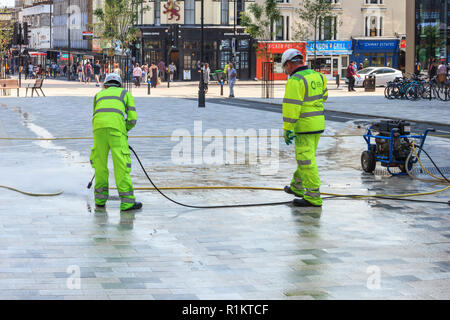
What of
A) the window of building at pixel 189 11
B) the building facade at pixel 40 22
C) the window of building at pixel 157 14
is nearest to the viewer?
the window of building at pixel 157 14

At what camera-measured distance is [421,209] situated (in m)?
9.73

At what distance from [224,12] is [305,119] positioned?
67531 mm

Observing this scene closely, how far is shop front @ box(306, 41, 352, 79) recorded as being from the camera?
75.4 m

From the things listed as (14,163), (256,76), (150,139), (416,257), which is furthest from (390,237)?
(256,76)

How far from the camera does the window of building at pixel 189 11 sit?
75000 mm

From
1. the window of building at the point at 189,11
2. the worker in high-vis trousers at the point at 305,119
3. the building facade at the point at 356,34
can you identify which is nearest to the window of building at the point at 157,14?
the window of building at the point at 189,11

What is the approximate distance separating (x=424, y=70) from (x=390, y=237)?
37.1 meters

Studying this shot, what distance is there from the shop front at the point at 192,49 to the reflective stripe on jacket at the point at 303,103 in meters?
62.8

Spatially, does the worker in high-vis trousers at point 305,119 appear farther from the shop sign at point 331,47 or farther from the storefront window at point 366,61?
the shop sign at point 331,47

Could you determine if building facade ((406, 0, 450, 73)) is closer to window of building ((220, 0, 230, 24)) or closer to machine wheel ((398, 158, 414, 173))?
machine wheel ((398, 158, 414, 173))

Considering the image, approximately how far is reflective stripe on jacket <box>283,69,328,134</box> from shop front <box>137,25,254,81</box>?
62797 mm

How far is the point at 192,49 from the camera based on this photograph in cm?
7406

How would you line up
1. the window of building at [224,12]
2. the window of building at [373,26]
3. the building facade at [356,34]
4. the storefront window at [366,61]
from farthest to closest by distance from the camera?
the window of building at [373,26] → the building facade at [356,34] → the window of building at [224,12] → the storefront window at [366,61]
